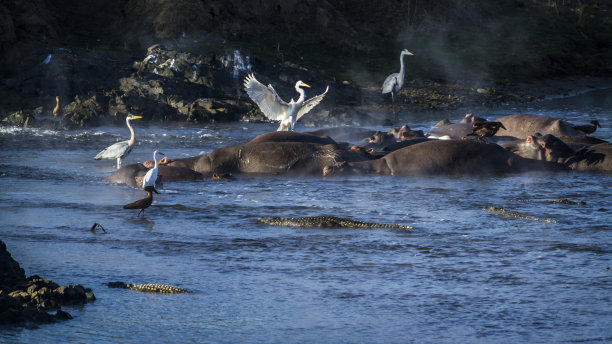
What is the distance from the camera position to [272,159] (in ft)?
47.5

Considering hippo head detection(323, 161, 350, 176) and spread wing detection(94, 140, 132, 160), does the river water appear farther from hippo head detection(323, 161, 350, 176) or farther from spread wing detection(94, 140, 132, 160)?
spread wing detection(94, 140, 132, 160)

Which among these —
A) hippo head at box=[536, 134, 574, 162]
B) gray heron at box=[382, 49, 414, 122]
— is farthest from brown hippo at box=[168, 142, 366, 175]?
gray heron at box=[382, 49, 414, 122]

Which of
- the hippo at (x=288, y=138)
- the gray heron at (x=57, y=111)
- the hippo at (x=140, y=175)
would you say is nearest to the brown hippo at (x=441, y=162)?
the hippo at (x=288, y=138)

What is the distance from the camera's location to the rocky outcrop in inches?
242

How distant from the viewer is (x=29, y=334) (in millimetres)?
6008

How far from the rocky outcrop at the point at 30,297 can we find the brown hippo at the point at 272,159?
24.3 ft

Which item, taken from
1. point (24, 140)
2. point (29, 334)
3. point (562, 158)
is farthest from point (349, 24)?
point (29, 334)

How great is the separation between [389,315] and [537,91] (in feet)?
88.3

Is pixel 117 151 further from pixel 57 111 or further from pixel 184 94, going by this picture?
pixel 184 94

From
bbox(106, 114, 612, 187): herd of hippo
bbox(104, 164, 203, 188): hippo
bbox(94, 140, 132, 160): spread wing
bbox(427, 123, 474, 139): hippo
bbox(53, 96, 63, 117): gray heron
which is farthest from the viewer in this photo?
bbox(53, 96, 63, 117): gray heron

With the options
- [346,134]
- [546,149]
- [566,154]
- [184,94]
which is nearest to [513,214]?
[546,149]

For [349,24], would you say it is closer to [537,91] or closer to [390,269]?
[537,91]

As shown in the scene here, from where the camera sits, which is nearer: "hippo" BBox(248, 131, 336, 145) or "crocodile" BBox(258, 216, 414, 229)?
"crocodile" BBox(258, 216, 414, 229)

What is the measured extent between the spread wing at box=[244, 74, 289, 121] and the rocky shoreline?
19.5 feet
